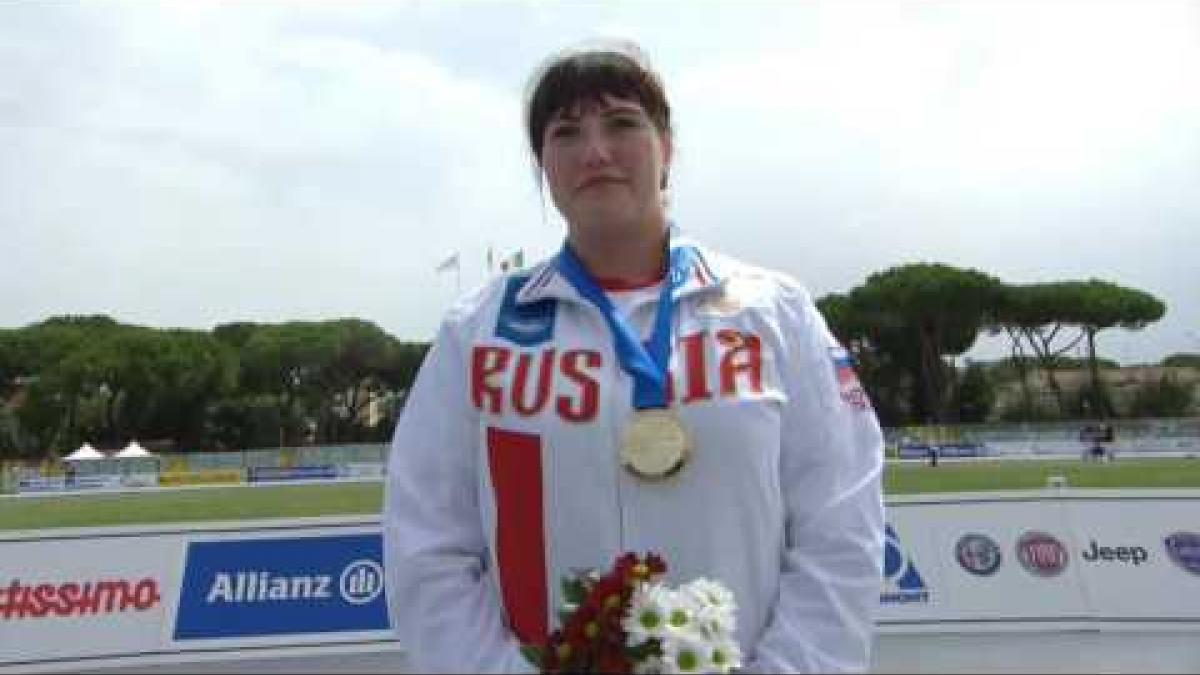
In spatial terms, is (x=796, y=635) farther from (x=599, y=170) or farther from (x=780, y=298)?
(x=599, y=170)

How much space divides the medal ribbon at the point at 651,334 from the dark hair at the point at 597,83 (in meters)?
0.26

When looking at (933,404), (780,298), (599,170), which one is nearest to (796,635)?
(780,298)

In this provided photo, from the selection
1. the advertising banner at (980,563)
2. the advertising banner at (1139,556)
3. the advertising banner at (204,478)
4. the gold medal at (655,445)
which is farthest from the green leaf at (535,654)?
the advertising banner at (204,478)

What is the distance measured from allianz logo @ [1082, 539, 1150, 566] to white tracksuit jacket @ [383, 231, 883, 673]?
749 cm

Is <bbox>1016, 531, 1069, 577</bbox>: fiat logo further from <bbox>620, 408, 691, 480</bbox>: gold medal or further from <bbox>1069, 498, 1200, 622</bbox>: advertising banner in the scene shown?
<bbox>620, 408, 691, 480</bbox>: gold medal

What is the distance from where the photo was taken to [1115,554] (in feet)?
28.0

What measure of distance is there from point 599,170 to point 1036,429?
1933 inches

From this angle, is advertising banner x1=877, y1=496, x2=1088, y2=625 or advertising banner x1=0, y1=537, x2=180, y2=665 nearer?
advertising banner x1=0, y1=537, x2=180, y2=665

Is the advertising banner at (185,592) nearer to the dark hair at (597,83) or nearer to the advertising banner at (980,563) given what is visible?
the advertising banner at (980,563)

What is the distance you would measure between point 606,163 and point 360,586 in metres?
6.89

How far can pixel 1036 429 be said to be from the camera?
4709 centimetres

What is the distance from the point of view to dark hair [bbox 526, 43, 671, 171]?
2.01 m

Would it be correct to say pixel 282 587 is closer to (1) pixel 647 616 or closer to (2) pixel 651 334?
(2) pixel 651 334

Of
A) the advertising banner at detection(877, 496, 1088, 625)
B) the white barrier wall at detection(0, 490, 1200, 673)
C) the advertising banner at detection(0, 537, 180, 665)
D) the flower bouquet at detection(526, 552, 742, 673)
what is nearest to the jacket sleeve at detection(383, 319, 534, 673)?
the flower bouquet at detection(526, 552, 742, 673)
